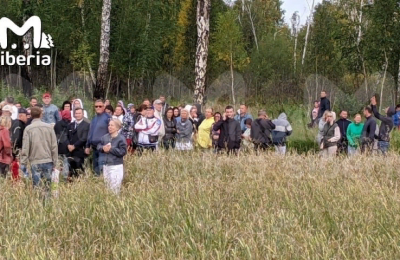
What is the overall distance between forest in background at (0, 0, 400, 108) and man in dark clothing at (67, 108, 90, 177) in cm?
767

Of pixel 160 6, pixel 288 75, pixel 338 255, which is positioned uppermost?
pixel 160 6

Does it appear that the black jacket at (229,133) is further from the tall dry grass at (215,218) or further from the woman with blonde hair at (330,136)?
the tall dry grass at (215,218)

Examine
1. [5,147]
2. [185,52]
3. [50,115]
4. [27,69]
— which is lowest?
[5,147]

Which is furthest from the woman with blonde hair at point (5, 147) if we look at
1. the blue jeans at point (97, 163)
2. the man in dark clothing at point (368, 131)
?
the man in dark clothing at point (368, 131)

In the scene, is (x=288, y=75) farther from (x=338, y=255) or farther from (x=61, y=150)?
(x=338, y=255)

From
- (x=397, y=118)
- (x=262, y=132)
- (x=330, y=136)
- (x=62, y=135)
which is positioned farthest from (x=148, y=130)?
(x=397, y=118)

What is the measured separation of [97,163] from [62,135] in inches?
34.6

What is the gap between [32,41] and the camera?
87.6 feet

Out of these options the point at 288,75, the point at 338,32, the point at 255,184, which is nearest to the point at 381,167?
the point at 255,184

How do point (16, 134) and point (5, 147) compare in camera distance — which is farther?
point (16, 134)

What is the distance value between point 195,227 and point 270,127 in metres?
6.69

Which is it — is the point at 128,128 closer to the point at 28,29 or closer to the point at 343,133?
the point at 343,133

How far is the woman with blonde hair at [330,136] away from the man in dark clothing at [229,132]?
1.83 metres

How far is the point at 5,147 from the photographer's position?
973 centimetres
